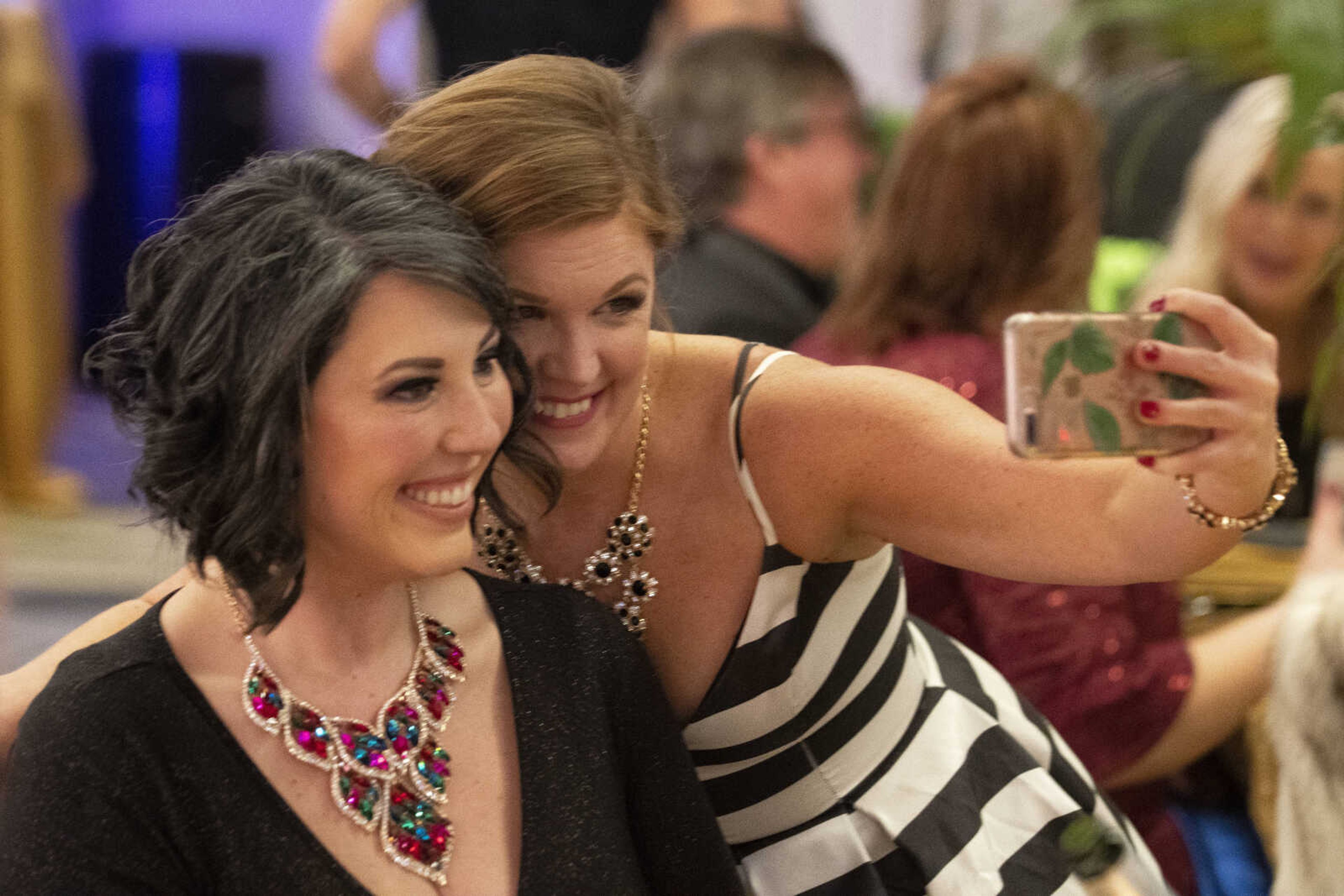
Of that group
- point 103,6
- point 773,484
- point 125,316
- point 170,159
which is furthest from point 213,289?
point 103,6

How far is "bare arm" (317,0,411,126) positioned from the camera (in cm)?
332

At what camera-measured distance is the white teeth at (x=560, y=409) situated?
1341mm

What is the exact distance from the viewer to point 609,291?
1284 mm

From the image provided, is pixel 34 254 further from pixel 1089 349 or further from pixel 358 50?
pixel 1089 349

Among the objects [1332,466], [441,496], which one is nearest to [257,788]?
[441,496]

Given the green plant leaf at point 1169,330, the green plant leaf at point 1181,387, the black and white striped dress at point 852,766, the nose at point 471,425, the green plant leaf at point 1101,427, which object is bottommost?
the black and white striped dress at point 852,766

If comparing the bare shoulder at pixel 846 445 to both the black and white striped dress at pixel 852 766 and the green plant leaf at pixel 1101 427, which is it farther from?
the green plant leaf at pixel 1101 427

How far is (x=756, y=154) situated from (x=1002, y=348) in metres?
0.95

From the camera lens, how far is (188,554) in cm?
118

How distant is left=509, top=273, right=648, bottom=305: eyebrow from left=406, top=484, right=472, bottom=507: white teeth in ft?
0.60

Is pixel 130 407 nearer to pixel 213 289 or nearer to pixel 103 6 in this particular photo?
pixel 213 289

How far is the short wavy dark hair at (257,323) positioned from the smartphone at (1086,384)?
46 cm

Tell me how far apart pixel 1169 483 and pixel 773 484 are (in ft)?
1.32

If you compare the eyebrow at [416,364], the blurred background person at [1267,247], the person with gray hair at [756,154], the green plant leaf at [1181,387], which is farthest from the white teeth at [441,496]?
the blurred background person at [1267,247]
